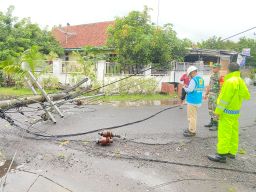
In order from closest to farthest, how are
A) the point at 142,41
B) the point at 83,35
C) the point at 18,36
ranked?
the point at 142,41 < the point at 18,36 < the point at 83,35

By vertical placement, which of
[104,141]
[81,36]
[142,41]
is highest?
[81,36]

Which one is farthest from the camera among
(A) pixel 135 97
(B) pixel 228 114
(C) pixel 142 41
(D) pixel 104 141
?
(C) pixel 142 41

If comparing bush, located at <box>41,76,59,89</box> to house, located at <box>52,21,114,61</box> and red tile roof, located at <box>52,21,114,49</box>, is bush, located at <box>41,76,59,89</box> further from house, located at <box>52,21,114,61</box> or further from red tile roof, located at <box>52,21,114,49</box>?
red tile roof, located at <box>52,21,114,49</box>

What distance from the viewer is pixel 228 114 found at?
5.94 m

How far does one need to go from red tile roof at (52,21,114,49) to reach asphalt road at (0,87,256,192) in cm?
1981

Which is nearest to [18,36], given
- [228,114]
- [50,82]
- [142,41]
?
[50,82]

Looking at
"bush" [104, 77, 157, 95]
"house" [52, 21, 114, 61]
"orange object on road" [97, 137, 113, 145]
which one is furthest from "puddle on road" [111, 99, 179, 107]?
"house" [52, 21, 114, 61]

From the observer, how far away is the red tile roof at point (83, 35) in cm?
2821

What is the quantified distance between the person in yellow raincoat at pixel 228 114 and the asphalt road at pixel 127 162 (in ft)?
0.79

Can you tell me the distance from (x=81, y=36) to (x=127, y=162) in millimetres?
26238

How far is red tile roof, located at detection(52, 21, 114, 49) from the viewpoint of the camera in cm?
2821

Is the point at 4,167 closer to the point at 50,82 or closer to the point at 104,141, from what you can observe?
the point at 104,141

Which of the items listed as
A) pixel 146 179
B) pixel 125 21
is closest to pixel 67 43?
pixel 125 21

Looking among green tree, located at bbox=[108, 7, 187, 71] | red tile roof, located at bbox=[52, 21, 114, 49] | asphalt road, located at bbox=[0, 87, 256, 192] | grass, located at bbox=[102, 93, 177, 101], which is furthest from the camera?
red tile roof, located at bbox=[52, 21, 114, 49]
